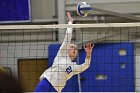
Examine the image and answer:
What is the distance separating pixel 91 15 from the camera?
5.84m

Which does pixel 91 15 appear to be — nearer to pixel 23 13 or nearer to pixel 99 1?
pixel 99 1

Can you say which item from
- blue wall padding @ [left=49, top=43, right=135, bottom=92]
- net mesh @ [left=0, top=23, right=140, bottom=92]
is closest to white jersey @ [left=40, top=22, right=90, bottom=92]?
net mesh @ [left=0, top=23, right=140, bottom=92]

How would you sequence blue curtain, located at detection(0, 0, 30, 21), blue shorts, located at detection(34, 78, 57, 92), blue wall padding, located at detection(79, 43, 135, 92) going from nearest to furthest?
blue shorts, located at detection(34, 78, 57, 92), blue wall padding, located at detection(79, 43, 135, 92), blue curtain, located at detection(0, 0, 30, 21)

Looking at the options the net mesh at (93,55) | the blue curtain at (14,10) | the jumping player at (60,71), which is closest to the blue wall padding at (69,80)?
the net mesh at (93,55)

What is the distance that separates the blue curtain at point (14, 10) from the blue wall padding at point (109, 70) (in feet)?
2.58

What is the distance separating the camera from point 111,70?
554 centimetres

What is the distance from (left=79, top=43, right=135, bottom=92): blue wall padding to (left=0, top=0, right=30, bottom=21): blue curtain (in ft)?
3.91

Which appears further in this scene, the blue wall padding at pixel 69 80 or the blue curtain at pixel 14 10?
the blue curtain at pixel 14 10

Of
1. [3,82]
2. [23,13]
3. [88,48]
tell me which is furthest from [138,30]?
[3,82]

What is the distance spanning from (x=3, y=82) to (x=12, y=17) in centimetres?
537

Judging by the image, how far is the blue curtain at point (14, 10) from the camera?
228 inches

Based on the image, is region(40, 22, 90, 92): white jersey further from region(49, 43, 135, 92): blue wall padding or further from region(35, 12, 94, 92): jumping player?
region(49, 43, 135, 92): blue wall padding

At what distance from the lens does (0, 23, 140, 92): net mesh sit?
5523 mm

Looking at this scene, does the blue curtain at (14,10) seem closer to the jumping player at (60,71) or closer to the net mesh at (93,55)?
the net mesh at (93,55)
